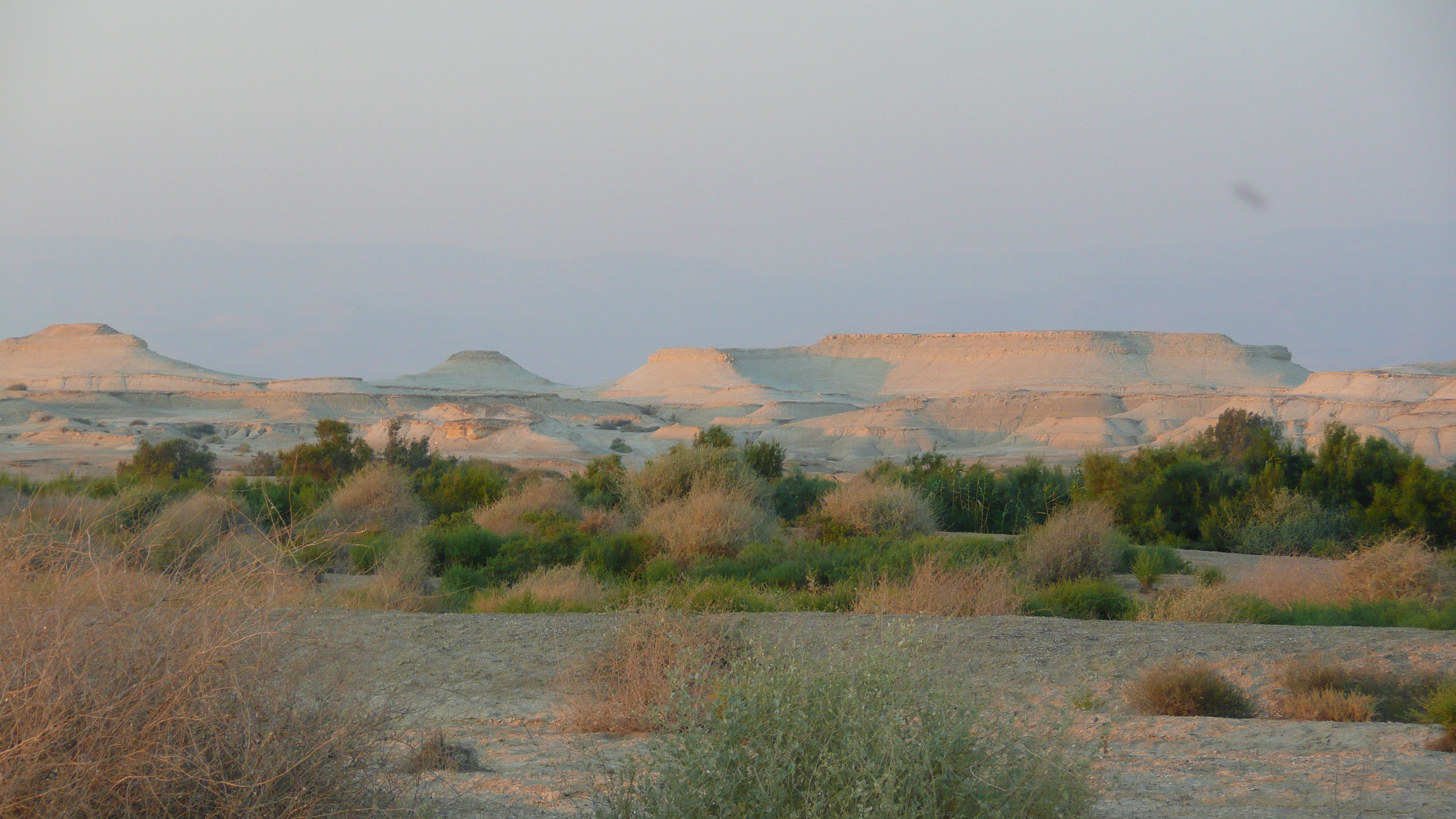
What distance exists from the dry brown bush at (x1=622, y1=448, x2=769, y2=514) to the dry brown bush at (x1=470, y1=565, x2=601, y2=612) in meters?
4.90

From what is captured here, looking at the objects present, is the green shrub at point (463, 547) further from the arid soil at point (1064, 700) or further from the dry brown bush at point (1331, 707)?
the dry brown bush at point (1331, 707)

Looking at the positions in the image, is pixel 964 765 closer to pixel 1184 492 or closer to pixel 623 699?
pixel 623 699

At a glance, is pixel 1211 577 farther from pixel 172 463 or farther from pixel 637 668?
pixel 172 463

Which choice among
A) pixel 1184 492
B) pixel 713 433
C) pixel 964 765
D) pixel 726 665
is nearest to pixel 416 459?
pixel 713 433

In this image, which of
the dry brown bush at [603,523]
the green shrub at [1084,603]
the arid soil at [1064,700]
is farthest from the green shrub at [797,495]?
the arid soil at [1064,700]

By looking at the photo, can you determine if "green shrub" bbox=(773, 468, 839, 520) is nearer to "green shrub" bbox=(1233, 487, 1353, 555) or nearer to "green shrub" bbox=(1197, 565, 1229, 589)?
"green shrub" bbox=(1233, 487, 1353, 555)

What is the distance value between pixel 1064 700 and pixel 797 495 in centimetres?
1440

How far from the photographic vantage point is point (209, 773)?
11.1 feet

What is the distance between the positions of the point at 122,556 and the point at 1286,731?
658cm

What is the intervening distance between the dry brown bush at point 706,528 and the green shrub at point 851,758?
10787mm

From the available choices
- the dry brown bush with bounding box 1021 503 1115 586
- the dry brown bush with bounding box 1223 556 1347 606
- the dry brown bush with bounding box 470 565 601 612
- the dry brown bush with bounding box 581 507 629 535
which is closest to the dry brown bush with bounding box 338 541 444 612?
the dry brown bush with bounding box 470 565 601 612

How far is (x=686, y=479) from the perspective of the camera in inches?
741

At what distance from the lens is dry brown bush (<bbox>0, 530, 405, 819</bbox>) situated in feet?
10.7

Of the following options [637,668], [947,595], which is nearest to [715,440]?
[947,595]
